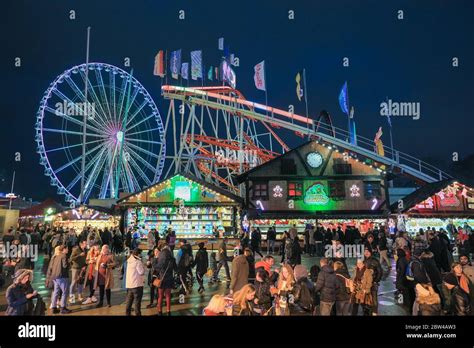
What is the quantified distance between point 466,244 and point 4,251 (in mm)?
23123

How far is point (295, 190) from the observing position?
2769 cm

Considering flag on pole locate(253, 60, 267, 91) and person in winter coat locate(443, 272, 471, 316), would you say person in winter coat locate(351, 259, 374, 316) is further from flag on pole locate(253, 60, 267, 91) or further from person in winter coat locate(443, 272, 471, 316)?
flag on pole locate(253, 60, 267, 91)

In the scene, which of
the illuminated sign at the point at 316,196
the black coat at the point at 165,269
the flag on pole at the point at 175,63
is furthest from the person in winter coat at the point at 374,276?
the flag on pole at the point at 175,63

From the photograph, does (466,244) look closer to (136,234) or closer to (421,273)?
(421,273)

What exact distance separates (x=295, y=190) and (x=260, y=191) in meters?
2.84

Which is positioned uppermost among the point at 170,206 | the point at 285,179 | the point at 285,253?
the point at 285,179

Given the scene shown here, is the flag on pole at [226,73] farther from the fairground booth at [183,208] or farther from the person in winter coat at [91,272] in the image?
the person in winter coat at [91,272]

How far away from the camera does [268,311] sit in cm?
686

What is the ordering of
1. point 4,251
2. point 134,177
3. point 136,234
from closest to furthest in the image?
point 4,251
point 136,234
point 134,177

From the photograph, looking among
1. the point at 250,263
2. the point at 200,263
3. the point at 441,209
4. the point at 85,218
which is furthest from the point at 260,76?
the point at 250,263

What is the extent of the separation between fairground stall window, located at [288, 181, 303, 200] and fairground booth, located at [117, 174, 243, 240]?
4.20m

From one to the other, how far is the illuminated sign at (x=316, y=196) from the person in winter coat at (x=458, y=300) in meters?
20.1
